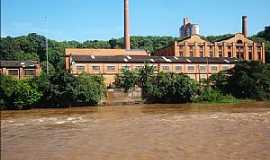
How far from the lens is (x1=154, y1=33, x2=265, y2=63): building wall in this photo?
61594mm

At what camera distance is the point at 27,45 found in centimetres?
7850

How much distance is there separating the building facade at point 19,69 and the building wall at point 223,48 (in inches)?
865

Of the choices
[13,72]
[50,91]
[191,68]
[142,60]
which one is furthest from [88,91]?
[191,68]

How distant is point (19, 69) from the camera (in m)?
48.6

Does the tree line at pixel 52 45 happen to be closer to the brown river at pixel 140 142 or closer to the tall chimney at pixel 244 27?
the tall chimney at pixel 244 27

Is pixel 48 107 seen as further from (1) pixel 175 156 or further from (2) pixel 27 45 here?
(2) pixel 27 45

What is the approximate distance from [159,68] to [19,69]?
1704 cm

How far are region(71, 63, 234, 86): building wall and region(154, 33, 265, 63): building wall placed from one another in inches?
389

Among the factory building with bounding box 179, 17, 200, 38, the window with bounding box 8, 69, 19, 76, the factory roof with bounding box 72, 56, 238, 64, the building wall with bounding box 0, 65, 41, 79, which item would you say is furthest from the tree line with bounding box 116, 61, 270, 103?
the factory building with bounding box 179, 17, 200, 38

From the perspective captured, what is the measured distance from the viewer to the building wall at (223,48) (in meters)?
61.6

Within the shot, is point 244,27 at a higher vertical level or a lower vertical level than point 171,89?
higher

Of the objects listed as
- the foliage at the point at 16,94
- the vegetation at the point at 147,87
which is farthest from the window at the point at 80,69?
the foliage at the point at 16,94

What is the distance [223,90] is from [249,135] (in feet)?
100

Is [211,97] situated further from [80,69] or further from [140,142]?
[140,142]
